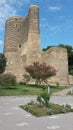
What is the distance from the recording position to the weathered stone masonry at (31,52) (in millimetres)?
39000

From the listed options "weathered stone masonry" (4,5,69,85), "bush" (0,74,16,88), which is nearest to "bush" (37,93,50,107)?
"bush" (0,74,16,88)

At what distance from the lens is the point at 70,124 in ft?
25.2

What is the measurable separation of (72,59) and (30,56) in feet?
56.0

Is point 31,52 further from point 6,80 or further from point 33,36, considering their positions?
point 6,80

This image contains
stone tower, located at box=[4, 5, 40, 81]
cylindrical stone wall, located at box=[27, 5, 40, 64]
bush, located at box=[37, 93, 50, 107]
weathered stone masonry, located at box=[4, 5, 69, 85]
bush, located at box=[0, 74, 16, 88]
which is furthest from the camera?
stone tower, located at box=[4, 5, 40, 81]

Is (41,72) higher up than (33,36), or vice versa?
(33,36)

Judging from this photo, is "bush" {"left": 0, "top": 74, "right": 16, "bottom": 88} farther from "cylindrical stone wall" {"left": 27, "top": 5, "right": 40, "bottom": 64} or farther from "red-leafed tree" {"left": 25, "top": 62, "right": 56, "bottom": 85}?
"cylindrical stone wall" {"left": 27, "top": 5, "right": 40, "bottom": 64}

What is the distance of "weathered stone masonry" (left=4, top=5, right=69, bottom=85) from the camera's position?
128 feet

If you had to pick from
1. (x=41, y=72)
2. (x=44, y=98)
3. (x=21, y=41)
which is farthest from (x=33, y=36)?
(x=44, y=98)

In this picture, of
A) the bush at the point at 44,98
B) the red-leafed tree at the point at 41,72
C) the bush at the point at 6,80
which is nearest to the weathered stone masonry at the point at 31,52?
the red-leafed tree at the point at 41,72

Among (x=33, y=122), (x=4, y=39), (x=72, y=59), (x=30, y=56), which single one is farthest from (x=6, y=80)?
(x=72, y=59)

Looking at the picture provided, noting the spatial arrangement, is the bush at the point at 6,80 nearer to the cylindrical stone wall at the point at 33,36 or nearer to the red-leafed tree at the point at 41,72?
the red-leafed tree at the point at 41,72

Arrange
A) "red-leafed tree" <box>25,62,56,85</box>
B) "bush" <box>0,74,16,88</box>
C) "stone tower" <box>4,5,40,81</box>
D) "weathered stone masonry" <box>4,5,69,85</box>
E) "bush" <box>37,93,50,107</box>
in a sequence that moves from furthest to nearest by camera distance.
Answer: "stone tower" <box>4,5,40,81</box>
"weathered stone masonry" <box>4,5,69,85</box>
"red-leafed tree" <box>25,62,56,85</box>
"bush" <box>0,74,16,88</box>
"bush" <box>37,93,50,107</box>

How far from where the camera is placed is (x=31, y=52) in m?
39.6
